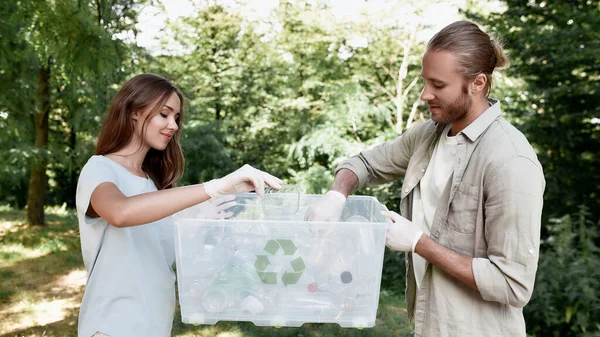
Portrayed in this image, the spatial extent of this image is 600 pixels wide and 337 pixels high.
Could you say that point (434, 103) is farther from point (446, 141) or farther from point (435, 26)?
point (435, 26)

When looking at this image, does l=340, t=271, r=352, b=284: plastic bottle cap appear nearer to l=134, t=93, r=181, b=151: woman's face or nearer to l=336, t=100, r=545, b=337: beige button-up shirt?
l=336, t=100, r=545, b=337: beige button-up shirt

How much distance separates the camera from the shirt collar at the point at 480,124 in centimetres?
172

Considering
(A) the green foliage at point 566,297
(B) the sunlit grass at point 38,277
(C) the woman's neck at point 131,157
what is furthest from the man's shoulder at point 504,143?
(B) the sunlit grass at point 38,277

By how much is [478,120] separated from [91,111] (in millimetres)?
7280

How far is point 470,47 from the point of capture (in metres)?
1.71

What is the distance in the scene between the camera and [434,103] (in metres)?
1.78

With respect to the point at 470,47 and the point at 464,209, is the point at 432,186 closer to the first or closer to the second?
the point at 464,209

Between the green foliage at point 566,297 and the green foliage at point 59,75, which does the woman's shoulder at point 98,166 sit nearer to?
the green foliage at point 59,75

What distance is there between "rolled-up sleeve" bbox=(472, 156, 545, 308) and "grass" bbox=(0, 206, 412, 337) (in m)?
3.12

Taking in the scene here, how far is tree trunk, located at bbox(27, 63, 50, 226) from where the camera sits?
8.04 m

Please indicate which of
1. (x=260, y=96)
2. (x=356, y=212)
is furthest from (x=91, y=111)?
(x=356, y=212)

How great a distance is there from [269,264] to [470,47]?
38.2 inches

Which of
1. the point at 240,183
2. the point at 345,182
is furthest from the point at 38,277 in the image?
the point at 240,183

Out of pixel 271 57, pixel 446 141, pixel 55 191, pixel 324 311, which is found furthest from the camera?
pixel 55 191
